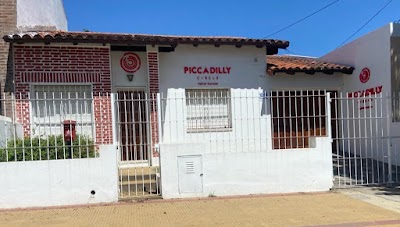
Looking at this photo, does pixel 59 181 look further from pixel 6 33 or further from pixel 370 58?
pixel 370 58

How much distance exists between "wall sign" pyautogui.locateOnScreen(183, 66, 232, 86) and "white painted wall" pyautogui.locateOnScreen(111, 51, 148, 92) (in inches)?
48.7

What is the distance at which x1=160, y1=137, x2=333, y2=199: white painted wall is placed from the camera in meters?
7.89

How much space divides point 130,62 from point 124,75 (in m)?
0.41

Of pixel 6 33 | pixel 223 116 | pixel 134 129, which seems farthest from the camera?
pixel 223 116

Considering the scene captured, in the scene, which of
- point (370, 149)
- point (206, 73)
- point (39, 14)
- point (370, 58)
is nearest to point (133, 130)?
point (206, 73)

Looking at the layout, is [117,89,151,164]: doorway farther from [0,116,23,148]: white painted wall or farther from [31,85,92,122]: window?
[0,116,23,148]: white painted wall

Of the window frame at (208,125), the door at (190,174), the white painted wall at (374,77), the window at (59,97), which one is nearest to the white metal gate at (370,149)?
the white painted wall at (374,77)

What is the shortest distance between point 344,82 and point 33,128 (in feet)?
31.6

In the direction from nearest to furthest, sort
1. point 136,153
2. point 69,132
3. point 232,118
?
point 69,132 → point 136,153 → point 232,118

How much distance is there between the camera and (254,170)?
820 cm

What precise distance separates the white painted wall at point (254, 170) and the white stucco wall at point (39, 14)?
6237 millimetres

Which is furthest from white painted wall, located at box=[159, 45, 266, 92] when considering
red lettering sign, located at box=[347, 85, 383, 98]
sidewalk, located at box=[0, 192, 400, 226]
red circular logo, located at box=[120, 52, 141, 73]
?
sidewalk, located at box=[0, 192, 400, 226]

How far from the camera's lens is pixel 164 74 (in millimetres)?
11227

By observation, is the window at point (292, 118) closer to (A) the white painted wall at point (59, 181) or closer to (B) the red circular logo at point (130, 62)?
(B) the red circular logo at point (130, 62)
